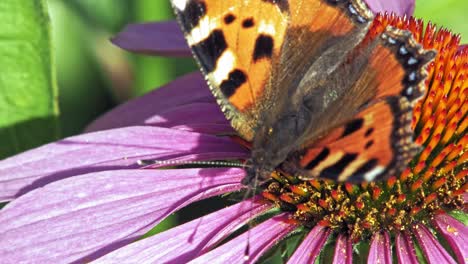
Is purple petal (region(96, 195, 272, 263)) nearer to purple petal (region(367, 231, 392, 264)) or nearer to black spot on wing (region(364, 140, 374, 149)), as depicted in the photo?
purple petal (region(367, 231, 392, 264))

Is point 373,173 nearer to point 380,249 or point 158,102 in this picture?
point 380,249

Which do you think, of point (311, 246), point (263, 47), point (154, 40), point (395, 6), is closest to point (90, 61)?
point (154, 40)

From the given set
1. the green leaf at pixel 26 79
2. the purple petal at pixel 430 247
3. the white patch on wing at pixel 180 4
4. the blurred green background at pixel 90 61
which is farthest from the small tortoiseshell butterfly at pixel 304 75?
the blurred green background at pixel 90 61

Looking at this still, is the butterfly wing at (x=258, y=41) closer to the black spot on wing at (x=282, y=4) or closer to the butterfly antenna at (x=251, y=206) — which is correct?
the black spot on wing at (x=282, y=4)

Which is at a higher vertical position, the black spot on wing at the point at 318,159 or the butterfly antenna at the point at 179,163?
the butterfly antenna at the point at 179,163

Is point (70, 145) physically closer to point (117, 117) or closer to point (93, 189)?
point (93, 189)

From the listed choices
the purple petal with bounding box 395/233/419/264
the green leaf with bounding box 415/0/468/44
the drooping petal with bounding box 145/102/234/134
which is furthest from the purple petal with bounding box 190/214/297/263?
the green leaf with bounding box 415/0/468/44
